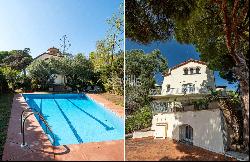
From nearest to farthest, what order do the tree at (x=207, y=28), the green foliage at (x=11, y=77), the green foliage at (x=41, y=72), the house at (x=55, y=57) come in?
1. the tree at (x=207, y=28)
2. the green foliage at (x=11, y=77)
3. the green foliage at (x=41, y=72)
4. the house at (x=55, y=57)

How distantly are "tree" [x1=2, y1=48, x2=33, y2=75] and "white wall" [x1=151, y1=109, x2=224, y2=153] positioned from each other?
1178 inches

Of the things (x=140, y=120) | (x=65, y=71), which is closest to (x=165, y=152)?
(x=140, y=120)

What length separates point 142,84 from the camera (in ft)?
16.6

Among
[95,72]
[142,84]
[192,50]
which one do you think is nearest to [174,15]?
[192,50]

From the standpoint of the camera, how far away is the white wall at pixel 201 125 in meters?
4.65

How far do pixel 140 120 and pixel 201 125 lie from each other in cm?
107

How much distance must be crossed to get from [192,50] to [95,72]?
65.3ft

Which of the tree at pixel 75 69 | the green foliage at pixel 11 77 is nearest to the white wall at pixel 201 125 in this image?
the green foliage at pixel 11 77

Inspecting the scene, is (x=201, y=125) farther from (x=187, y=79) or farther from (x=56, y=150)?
(x=56, y=150)

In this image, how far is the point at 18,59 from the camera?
33.2m

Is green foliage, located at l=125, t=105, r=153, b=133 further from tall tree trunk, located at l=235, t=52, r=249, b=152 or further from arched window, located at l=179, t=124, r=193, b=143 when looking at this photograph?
tall tree trunk, located at l=235, t=52, r=249, b=152

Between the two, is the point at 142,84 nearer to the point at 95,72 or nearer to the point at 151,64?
the point at 151,64

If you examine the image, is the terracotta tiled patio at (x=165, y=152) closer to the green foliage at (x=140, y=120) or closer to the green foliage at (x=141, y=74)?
the green foliage at (x=140, y=120)

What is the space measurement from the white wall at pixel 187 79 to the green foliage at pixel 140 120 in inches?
17.7
